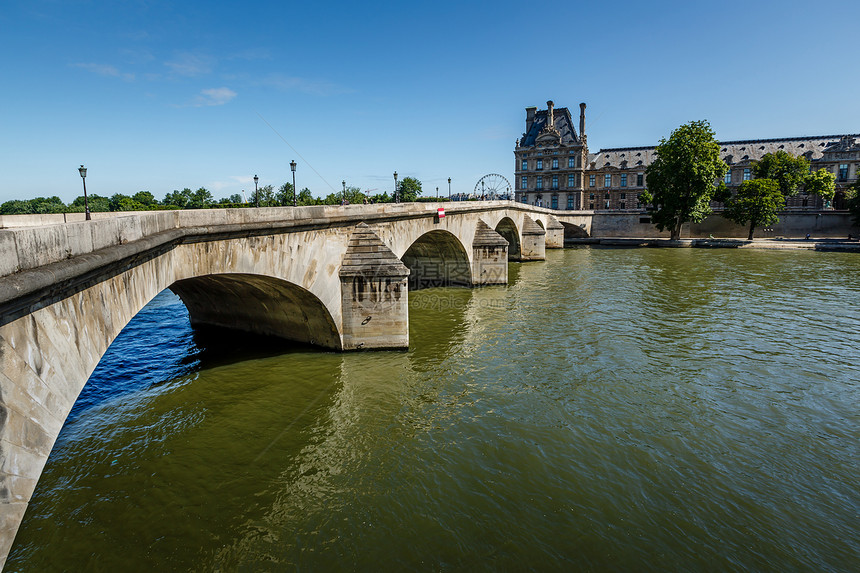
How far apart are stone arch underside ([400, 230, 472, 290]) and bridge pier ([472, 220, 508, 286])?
0.82 m

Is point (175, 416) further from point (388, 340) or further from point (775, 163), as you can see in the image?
point (775, 163)

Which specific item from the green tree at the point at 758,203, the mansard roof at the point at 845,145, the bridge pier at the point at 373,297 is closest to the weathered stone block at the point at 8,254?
the bridge pier at the point at 373,297

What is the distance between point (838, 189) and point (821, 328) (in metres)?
69.4

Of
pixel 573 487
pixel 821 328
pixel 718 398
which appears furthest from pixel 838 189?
pixel 573 487

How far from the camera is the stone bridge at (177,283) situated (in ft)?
16.1

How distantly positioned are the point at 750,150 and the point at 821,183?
16.6 metres

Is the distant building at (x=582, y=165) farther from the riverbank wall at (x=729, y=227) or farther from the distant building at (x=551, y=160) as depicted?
the riverbank wall at (x=729, y=227)

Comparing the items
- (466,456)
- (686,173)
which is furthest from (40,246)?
(686,173)

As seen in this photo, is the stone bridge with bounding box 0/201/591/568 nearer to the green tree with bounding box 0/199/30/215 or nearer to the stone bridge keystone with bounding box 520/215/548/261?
the stone bridge keystone with bounding box 520/215/548/261

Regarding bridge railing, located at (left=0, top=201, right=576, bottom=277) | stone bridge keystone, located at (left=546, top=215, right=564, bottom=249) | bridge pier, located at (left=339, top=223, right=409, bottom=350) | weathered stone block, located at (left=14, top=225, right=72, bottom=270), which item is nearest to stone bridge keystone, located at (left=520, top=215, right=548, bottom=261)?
stone bridge keystone, located at (left=546, top=215, right=564, bottom=249)

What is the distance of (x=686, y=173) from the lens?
5378cm

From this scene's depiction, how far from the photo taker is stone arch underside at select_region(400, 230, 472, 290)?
98.5ft

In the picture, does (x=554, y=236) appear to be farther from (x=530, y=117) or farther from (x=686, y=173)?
(x=530, y=117)

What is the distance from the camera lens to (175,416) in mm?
11930
